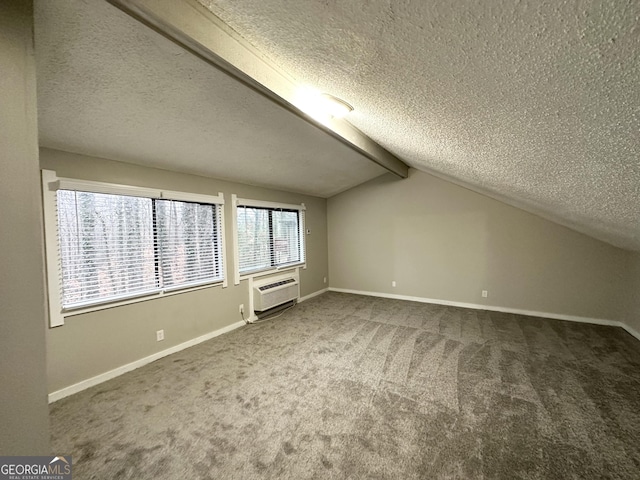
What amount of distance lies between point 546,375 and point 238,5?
3495 mm

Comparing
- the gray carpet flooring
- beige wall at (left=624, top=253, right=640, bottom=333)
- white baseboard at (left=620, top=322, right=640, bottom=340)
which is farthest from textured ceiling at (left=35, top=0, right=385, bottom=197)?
white baseboard at (left=620, top=322, right=640, bottom=340)

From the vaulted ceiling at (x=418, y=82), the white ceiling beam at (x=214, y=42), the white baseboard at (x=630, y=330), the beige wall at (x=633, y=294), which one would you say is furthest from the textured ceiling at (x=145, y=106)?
the white baseboard at (x=630, y=330)

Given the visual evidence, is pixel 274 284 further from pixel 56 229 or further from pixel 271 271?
pixel 56 229

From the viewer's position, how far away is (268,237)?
4.27m

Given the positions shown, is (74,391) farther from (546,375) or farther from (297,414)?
(546,375)

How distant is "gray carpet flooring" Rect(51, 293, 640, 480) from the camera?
1.50 m

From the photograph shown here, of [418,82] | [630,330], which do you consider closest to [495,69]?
[418,82]

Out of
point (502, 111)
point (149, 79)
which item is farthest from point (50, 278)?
point (502, 111)

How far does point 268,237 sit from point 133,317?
2.14 m

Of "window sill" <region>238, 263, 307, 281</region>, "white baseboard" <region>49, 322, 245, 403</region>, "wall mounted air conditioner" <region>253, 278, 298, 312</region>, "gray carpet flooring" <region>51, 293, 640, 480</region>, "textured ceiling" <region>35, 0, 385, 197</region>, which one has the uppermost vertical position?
"textured ceiling" <region>35, 0, 385, 197</region>

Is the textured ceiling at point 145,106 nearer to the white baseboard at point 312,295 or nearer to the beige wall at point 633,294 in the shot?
the white baseboard at point 312,295

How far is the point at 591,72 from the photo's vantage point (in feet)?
2.21

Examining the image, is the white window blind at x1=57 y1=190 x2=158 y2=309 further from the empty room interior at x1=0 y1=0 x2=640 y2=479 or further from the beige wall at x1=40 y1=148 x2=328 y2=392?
the beige wall at x1=40 y1=148 x2=328 y2=392

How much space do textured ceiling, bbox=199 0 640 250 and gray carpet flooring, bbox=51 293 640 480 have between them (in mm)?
1522
